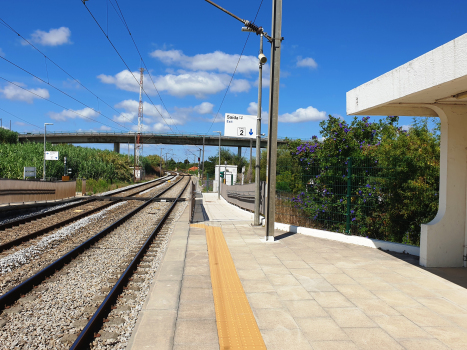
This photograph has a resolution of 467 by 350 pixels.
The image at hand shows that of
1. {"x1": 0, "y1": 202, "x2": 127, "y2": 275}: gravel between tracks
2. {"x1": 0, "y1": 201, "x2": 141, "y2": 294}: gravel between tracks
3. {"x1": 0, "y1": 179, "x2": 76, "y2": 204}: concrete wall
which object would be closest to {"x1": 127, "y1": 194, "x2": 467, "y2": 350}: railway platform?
{"x1": 0, "y1": 201, "x2": 141, "y2": 294}: gravel between tracks

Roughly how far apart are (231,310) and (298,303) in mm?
931

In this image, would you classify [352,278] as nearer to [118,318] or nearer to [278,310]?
[278,310]

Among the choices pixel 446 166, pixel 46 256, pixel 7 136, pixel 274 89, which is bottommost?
pixel 46 256

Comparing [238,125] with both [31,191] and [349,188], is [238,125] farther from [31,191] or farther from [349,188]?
[31,191]

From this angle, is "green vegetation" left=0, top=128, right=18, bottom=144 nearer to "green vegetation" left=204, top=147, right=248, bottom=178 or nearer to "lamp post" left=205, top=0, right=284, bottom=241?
"green vegetation" left=204, top=147, right=248, bottom=178

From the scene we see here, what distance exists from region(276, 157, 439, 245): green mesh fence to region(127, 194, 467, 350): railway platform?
1.19 metres

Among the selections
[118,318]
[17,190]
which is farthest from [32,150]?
[118,318]

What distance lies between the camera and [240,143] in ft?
236

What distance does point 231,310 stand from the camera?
473 cm

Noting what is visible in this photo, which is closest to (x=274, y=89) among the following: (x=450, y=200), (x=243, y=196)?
(x=450, y=200)

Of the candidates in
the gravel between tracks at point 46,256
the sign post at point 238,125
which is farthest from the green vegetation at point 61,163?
the gravel between tracks at point 46,256

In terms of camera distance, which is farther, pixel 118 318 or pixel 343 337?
pixel 118 318

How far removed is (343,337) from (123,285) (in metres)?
3.64

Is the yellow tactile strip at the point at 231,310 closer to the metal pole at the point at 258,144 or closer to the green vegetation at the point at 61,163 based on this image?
the metal pole at the point at 258,144
